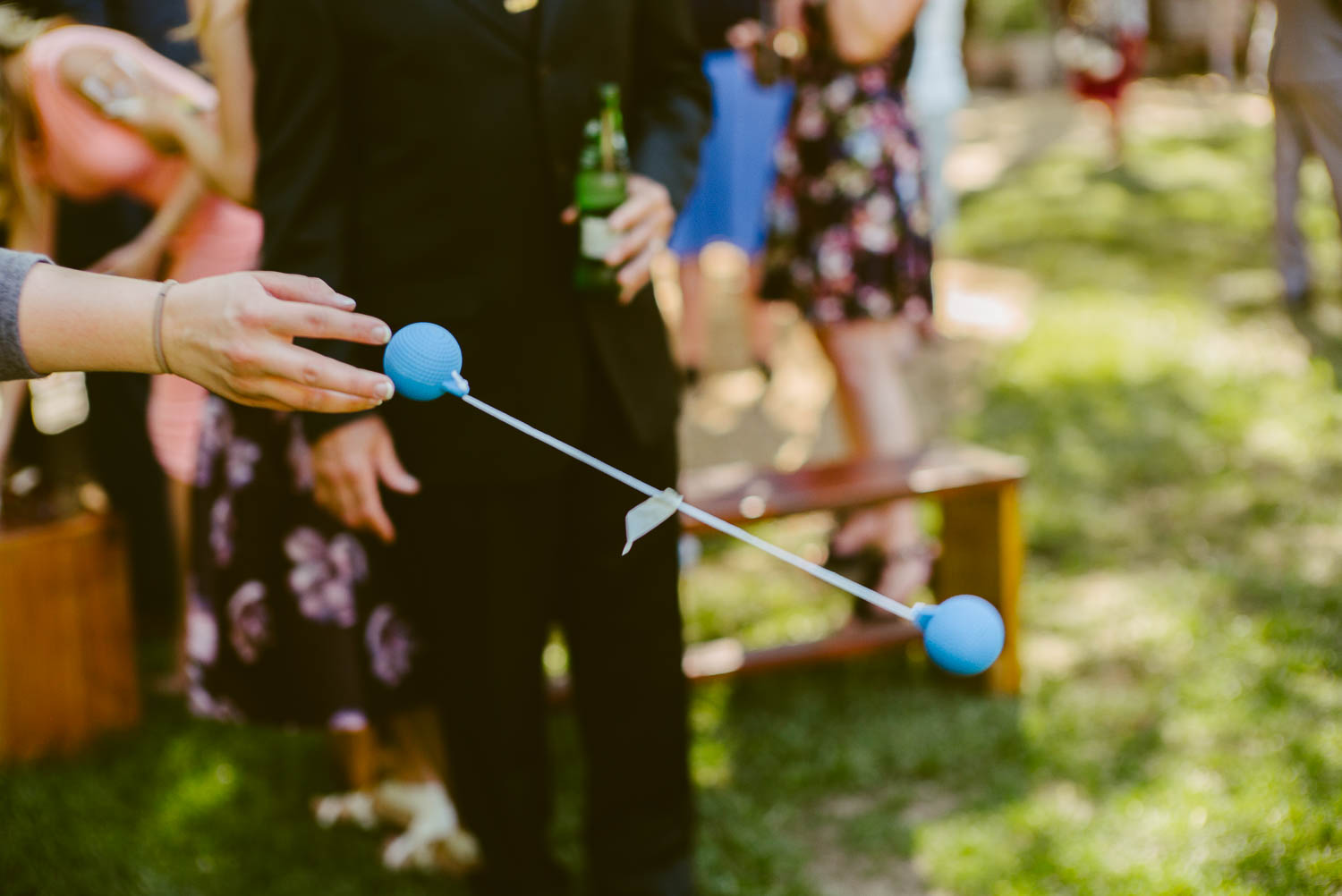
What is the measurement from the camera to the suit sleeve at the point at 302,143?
1639 mm

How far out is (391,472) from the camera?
1757mm

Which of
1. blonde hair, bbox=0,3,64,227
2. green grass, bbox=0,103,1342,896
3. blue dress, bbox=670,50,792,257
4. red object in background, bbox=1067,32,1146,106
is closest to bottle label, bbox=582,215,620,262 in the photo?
green grass, bbox=0,103,1342,896

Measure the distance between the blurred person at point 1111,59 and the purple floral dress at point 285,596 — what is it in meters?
8.79

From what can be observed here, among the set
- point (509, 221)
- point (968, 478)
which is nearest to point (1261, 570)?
point (968, 478)

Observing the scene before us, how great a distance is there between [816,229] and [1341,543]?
6.14ft

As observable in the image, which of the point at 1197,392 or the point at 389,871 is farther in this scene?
the point at 1197,392

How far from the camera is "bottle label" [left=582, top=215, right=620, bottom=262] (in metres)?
1.72

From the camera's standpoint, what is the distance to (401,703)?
91.0 inches

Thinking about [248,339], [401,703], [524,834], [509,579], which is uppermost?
[248,339]

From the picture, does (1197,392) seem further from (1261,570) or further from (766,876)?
(766,876)

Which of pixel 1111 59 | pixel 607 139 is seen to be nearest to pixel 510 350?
pixel 607 139

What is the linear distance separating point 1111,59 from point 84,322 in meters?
10.5

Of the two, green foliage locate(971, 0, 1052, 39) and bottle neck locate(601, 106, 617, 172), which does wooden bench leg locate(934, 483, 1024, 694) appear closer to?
bottle neck locate(601, 106, 617, 172)

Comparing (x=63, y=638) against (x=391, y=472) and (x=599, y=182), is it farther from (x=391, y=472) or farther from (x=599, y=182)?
(x=599, y=182)
